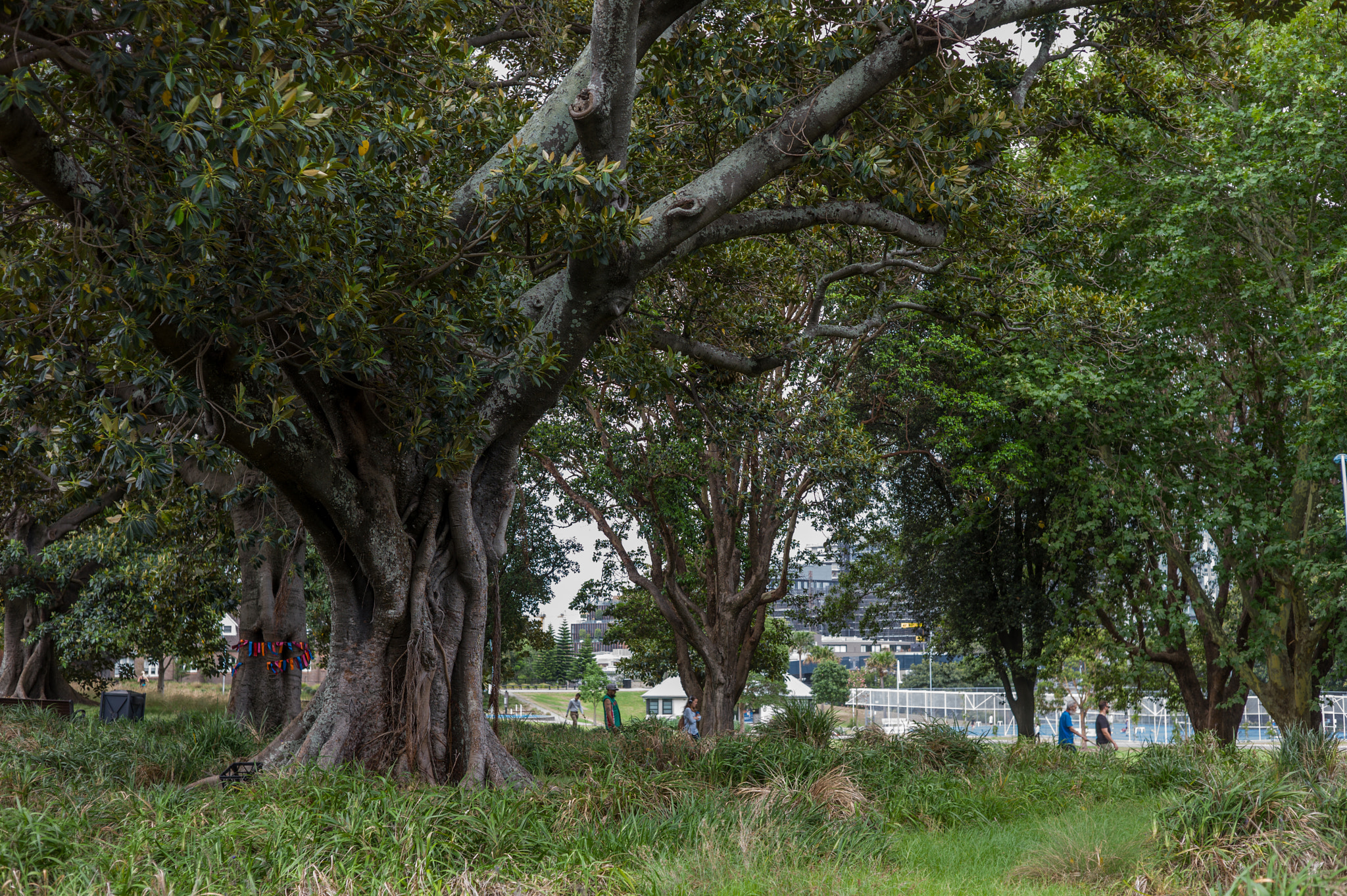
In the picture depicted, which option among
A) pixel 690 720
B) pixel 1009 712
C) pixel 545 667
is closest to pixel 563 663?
pixel 545 667

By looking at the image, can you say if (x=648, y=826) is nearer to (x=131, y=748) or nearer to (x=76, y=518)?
(x=131, y=748)

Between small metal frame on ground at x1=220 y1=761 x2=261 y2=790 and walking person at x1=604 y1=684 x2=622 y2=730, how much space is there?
732 centimetres

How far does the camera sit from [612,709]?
15125 mm

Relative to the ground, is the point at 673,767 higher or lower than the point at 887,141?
lower

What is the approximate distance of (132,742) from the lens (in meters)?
9.18

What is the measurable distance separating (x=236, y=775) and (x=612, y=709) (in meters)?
8.46

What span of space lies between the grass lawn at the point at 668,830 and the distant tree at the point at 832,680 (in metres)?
54.9

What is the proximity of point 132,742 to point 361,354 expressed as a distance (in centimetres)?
560

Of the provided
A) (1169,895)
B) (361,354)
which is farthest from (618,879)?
(361,354)

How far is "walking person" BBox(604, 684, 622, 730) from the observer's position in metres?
14.7

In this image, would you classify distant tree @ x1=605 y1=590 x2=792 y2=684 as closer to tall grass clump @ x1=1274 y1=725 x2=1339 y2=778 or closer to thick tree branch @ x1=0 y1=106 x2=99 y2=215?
tall grass clump @ x1=1274 y1=725 x2=1339 y2=778

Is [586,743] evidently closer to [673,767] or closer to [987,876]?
[673,767]

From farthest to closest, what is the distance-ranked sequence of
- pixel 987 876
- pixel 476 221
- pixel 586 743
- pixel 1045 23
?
pixel 586 743
pixel 1045 23
pixel 476 221
pixel 987 876

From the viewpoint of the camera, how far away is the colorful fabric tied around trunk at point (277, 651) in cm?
1281
